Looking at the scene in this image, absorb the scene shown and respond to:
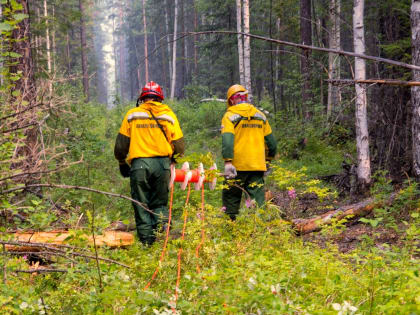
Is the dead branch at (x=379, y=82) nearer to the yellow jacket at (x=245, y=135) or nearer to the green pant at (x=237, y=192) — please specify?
the yellow jacket at (x=245, y=135)

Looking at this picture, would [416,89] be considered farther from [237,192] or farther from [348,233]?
[237,192]

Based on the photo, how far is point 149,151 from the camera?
6.50 m

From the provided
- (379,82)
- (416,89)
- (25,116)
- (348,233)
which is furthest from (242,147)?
(379,82)

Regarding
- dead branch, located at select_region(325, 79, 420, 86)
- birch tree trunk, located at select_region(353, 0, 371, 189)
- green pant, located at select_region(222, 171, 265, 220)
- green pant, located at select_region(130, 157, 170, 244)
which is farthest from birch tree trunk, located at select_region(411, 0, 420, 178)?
dead branch, located at select_region(325, 79, 420, 86)

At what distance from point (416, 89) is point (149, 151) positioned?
14.4 feet

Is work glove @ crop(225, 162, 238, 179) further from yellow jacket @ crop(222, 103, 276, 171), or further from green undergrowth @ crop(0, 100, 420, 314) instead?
green undergrowth @ crop(0, 100, 420, 314)

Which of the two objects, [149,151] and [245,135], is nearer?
[149,151]

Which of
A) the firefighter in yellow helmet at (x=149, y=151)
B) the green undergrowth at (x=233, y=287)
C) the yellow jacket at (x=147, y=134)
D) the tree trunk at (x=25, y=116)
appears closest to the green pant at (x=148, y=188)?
the firefighter in yellow helmet at (x=149, y=151)

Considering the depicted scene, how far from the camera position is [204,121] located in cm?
1988

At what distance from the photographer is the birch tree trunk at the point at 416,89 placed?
22.1ft

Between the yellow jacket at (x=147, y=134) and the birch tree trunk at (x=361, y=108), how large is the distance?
147 inches

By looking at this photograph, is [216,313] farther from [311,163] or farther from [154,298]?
[311,163]

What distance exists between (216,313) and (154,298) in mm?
459

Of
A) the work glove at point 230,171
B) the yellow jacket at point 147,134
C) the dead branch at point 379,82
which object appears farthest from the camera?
the work glove at point 230,171
